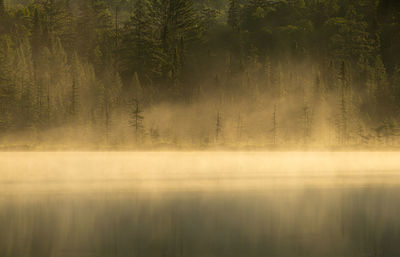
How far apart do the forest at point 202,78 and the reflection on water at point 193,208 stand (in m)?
9.77

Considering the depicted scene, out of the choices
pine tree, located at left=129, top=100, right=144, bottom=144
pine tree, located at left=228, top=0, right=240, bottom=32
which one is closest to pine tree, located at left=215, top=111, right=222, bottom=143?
pine tree, located at left=129, top=100, right=144, bottom=144

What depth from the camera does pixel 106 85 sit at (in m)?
49.9

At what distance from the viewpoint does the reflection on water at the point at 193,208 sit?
12836 millimetres

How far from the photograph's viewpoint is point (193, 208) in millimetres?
17672

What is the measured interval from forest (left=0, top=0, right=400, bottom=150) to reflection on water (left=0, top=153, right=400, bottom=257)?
9771 millimetres

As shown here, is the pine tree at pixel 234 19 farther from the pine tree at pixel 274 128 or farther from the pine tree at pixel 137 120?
the pine tree at pixel 137 120

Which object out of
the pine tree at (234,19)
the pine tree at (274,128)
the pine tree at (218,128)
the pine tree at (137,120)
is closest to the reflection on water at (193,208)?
the pine tree at (137,120)

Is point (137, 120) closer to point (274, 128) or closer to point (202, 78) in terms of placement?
point (274, 128)

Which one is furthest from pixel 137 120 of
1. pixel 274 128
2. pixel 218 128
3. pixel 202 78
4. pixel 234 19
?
pixel 234 19

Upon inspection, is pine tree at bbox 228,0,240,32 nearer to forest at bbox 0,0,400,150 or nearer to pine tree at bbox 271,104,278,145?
forest at bbox 0,0,400,150

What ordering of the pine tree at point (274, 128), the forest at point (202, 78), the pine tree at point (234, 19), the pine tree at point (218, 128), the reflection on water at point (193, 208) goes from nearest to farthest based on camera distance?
the reflection on water at point (193, 208) → the forest at point (202, 78) → the pine tree at point (274, 128) → the pine tree at point (218, 128) → the pine tree at point (234, 19)

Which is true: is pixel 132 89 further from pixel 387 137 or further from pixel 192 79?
pixel 387 137

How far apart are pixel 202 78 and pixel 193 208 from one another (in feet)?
117

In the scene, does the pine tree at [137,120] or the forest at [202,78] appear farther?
the forest at [202,78]
